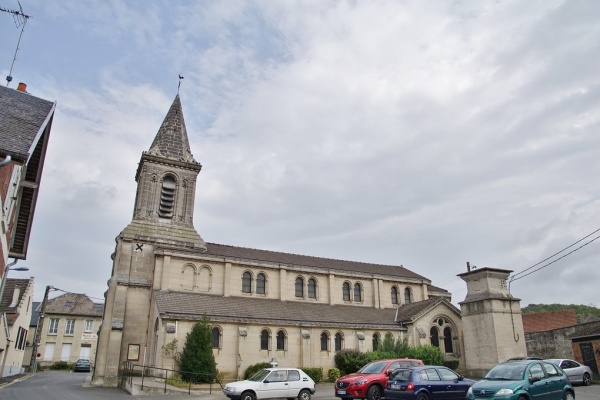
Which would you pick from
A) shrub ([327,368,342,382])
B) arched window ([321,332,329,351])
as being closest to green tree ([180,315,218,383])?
shrub ([327,368,342,382])

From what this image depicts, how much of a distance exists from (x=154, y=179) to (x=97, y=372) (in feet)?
49.5

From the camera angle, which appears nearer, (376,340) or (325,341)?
(325,341)

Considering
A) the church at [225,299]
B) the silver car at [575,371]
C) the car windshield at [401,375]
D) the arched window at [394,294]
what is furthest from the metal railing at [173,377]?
the arched window at [394,294]

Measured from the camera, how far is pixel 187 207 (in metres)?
36.7

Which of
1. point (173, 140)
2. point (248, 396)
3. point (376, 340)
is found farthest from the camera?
point (173, 140)

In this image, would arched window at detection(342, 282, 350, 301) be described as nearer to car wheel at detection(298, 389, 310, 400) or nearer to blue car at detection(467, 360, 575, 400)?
car wheel at detection(298, 389, 310, 400)

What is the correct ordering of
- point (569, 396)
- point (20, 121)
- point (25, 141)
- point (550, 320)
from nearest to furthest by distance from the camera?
point (25, 141), point (20, 121), point (569, 396), point (550, 320)

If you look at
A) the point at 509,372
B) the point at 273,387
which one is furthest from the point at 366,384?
the point at 509,372

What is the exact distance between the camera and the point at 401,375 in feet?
52.9

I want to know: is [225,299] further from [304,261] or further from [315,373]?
[304,261]

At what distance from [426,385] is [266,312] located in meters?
18.7

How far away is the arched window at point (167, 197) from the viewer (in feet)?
118

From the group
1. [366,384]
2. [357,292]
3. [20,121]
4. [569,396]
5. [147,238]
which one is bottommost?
[569,396]

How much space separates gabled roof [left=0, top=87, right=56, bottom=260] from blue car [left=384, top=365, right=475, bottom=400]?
44.1ft
